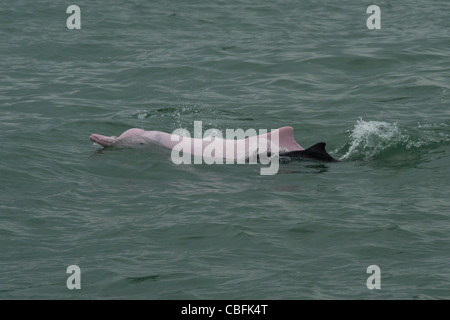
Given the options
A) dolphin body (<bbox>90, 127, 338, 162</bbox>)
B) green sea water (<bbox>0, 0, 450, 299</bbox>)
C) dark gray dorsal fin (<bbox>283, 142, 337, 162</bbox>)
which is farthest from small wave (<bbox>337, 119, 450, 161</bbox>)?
dolphin body (<bbox>90, 127, 338, 162</bbox>)

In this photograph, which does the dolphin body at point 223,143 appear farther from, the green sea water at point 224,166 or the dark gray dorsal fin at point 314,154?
the green sea water at point 224,166

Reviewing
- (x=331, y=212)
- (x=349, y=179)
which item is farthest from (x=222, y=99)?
(x=331, y=212)

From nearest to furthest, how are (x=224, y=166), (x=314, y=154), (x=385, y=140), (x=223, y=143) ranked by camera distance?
1. (x=314, y=154)
2. (x=224, y=166)
3. (x=223, y=143)
4. (x=385, y=140)

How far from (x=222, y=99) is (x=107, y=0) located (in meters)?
9.23

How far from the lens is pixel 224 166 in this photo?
503 inches

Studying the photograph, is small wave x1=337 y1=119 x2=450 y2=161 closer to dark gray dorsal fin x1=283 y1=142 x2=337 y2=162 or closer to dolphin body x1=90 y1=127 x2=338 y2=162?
dark gray dorsal fin x1=283 y1=142 x2=337 y2=162

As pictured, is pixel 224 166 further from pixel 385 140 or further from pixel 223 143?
pixel 385 140

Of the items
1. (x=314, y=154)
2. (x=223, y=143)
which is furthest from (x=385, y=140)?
(x=223, y=143)

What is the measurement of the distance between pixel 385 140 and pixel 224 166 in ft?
8.71

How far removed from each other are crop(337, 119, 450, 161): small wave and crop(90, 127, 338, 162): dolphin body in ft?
2.57

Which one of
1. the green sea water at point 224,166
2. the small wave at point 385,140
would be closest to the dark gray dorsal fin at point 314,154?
the green sea water at point 224,166

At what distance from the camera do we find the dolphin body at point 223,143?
12.7m

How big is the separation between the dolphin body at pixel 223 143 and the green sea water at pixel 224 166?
0.19 m
